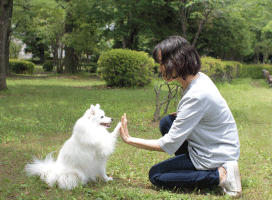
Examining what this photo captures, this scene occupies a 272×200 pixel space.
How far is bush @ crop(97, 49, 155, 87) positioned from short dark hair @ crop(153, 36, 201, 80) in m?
10.6

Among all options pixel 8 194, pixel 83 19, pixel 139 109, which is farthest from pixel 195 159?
pixel 83 19

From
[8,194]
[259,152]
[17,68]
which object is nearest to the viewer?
[8,194]

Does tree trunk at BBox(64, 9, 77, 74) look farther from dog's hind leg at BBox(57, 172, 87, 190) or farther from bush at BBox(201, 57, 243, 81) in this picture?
dog's hind leg at BBox(57, 172, 87, 190)

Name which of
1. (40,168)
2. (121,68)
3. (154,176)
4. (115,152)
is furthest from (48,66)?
(154,176)

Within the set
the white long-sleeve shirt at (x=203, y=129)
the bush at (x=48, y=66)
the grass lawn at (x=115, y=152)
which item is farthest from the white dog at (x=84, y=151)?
the bush at (x=48, y=66)

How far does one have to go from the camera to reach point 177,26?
23.7m

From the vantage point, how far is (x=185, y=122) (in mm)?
2516

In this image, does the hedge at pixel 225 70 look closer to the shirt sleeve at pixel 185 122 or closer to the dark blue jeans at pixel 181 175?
the dark blue jeans at pixel 181 175

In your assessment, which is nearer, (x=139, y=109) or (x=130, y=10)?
(x=139, y=109)

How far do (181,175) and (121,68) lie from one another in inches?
424

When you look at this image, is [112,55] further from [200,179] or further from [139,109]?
[200,179]

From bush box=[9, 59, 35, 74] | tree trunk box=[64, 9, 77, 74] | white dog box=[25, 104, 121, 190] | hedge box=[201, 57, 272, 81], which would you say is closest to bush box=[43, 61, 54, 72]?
bush box=[9, 59, 35, 74]

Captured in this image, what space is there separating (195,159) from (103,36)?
790 inches

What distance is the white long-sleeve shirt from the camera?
2523mm
